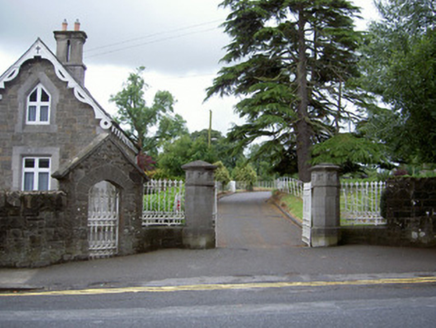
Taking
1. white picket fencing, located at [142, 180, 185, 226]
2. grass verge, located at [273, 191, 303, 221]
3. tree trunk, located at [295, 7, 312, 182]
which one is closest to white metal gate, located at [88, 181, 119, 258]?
white picket fencing, located at [142, 180, 185, 226]

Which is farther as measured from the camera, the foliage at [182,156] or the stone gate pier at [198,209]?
the foliage at [182,156]

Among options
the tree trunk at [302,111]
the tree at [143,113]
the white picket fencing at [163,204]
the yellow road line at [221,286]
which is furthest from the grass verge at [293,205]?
the tree at [143,113]

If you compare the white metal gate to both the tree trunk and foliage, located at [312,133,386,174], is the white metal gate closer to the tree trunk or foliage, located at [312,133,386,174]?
foliage, located at [312,133,386,174]

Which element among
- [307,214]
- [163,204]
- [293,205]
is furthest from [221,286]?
[293,205]

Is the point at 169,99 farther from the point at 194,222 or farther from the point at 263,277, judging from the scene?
the point at 263,277

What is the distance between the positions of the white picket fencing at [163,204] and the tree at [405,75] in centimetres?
559

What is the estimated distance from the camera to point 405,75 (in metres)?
9.41

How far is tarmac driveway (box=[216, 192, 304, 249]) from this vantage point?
43.4 ft

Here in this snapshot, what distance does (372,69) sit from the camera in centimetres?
1073

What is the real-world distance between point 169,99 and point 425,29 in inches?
1767

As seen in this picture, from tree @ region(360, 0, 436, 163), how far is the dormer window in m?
12.3

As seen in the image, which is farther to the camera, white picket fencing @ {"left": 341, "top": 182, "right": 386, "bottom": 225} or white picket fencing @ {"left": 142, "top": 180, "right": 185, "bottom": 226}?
white picket fencing @ {"left": 341, "top": 182, "right": 386, "bottom": 225}

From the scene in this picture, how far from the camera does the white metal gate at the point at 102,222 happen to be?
35.1 feet

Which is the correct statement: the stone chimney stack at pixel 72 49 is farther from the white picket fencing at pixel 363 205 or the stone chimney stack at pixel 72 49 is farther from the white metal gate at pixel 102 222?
the white picket fencing at pixel 363 205
